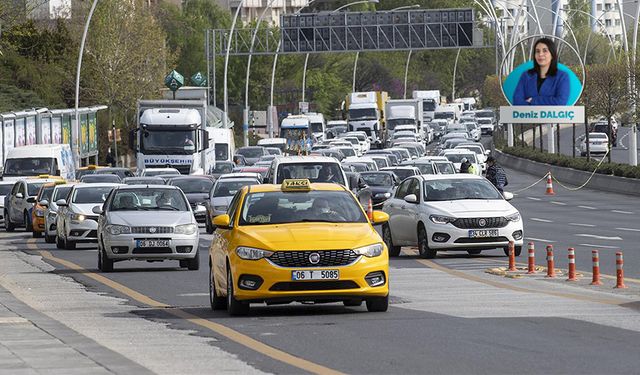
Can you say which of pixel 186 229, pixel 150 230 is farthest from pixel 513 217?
pixel 150 230

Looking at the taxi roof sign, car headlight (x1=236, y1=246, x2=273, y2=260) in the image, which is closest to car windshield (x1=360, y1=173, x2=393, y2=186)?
the taxi roof sign

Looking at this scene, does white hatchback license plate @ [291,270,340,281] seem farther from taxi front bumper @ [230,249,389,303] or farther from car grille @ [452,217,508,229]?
car grille @ [452,217,508,229]

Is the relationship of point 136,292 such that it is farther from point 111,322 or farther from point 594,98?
point 594,98

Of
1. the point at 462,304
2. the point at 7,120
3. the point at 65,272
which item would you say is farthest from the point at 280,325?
the point at 7,120

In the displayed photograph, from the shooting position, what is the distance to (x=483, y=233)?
28.8 m

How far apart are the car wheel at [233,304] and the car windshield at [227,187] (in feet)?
91.5

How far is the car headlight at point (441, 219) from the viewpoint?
2897cm

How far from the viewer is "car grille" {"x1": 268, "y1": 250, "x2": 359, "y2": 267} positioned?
677 inches

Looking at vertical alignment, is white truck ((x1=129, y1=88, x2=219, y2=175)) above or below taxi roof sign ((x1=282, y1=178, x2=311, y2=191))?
below

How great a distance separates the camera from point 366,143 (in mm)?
96375

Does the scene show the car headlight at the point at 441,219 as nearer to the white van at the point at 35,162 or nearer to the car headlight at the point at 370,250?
the car headlight at the point at 370,250

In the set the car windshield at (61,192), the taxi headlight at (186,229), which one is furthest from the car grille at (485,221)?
the car windshield at (61,192)

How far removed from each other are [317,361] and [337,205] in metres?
5.49

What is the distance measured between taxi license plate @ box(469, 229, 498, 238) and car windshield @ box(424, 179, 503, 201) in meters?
1.37
